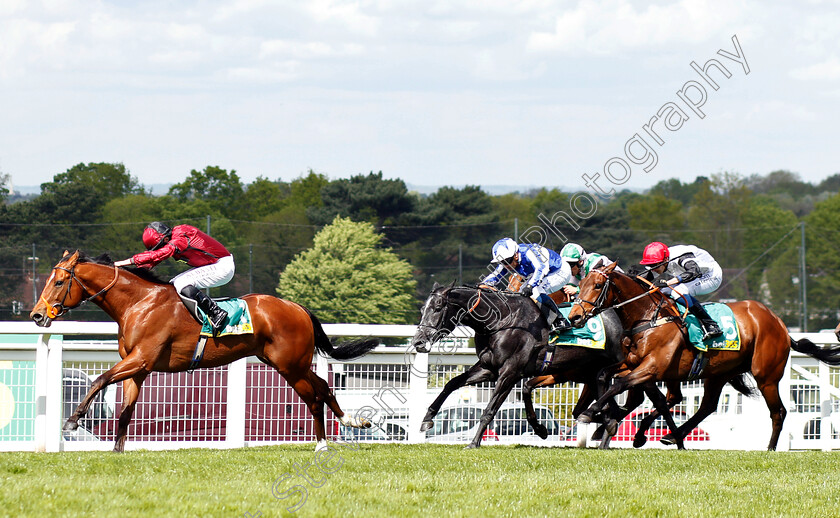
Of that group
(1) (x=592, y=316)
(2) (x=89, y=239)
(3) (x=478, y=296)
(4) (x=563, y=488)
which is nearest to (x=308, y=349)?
(3) (x=478, y=296)

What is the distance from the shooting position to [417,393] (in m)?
9.47

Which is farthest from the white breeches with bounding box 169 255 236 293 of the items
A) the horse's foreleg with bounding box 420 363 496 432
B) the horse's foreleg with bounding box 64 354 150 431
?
the horse's foreleg with bounding box 420 363 496 432

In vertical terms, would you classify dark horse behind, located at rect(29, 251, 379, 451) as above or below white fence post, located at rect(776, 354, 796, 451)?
above

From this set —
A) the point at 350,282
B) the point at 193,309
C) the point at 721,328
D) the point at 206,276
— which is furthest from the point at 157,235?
the point at 350,282

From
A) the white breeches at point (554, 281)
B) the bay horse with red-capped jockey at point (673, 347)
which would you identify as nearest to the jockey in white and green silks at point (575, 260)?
the white breeches at point (554, 281)

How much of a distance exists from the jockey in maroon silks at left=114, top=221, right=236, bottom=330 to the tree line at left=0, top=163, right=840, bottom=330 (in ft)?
114

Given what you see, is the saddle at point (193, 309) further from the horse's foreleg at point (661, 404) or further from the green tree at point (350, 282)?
the green tree at point (350, 282)

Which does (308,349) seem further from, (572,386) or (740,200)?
(740,200)

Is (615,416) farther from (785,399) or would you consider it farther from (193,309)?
(193,309)

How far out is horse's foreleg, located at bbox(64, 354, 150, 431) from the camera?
7.27 m

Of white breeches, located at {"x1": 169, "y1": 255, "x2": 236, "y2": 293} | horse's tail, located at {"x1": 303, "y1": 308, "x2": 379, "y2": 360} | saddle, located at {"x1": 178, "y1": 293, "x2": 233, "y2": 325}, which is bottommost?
horse's tail, located at {"x1": 303, "y1": 308, "x2": 379, "y2": 360}

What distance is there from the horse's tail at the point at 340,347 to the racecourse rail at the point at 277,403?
0.15 m

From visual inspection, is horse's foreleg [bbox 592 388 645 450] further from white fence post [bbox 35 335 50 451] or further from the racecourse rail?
white fence post [bbox 35 335 50 451]

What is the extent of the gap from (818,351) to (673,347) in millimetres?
2023
